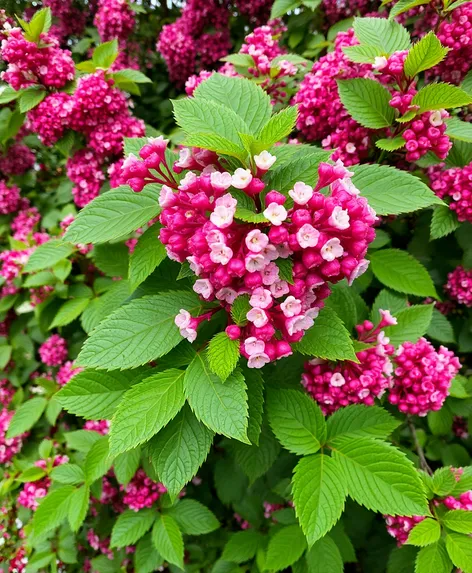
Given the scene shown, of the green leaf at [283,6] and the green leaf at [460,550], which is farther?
the green leaf at [283,6]

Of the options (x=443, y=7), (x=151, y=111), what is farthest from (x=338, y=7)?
(x=151, y=111)

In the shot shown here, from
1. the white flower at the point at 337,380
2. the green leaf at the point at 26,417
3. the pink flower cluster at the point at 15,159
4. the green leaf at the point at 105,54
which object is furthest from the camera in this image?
the pink flower cluster at the point at 15,159

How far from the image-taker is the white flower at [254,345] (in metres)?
1.26

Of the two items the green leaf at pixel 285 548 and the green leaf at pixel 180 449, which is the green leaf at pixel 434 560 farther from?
the green leaf at pixel 180 449

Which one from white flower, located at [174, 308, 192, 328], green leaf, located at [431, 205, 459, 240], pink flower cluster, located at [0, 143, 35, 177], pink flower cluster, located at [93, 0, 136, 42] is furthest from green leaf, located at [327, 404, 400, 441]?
pink flower cluster, located at [0, 143, 35, 177]

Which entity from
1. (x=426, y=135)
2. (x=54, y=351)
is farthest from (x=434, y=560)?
(x=54, y=351)

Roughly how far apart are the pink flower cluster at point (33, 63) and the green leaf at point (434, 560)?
2951mm

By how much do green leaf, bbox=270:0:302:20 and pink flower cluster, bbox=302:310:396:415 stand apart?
7.40 feet

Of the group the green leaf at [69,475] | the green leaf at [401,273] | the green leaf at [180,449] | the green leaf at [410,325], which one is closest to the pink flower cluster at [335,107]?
the green leaf at [401,273]

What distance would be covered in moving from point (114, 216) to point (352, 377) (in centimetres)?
114

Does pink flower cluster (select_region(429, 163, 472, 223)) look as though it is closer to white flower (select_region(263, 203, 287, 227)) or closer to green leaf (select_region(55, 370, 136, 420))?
white flower (select_region(263, 203, 287, 227))

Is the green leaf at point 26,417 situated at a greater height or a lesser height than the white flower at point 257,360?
lesser

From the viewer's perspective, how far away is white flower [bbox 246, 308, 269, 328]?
4.00ft

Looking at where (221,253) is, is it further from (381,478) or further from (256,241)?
(381,478)
